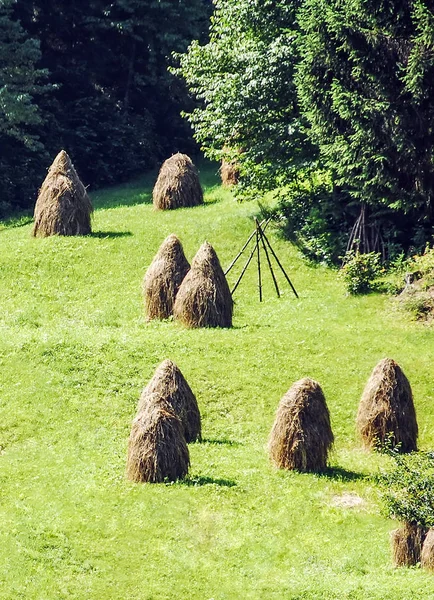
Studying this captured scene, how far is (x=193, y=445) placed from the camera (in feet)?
91.2

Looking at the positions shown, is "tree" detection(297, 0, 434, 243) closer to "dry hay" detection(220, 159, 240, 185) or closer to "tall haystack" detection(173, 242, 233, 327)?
"tall haystack" detection(173, 242, 233, 327)

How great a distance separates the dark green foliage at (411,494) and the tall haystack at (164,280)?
1218 cm

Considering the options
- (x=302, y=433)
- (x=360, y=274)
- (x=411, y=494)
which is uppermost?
(x=360, y=274)

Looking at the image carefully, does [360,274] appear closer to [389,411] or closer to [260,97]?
[260,97]

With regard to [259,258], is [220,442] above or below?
below

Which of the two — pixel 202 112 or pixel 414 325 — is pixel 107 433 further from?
pixel 202 112

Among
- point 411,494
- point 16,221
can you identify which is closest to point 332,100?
point 16,221

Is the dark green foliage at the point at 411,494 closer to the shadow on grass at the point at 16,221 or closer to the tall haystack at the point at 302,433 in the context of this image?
the tall haystack at the point at 302,433

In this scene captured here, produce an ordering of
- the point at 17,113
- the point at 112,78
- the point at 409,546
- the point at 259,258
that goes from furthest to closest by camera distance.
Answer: the point at 112,78 → the point at 17,113 → the point at 259,258 → the point at 409,546

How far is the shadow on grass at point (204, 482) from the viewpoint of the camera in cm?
A: 2556

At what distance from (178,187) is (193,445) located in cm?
1855

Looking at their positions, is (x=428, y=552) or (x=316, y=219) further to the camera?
(x=316, y=219)

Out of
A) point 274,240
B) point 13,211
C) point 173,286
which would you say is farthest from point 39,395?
point 13,211

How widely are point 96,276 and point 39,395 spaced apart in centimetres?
938
